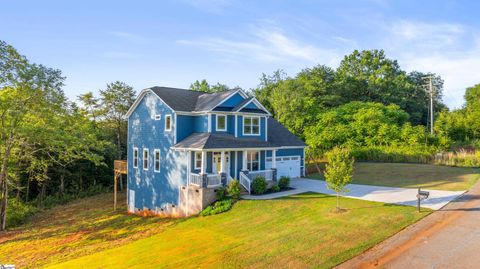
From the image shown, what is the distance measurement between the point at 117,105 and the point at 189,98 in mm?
17569

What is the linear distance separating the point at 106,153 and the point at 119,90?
7.65 m

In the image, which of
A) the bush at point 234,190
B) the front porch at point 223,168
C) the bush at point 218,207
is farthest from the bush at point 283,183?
the bush at point 218,207

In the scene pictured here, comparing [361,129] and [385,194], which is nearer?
[385,194]

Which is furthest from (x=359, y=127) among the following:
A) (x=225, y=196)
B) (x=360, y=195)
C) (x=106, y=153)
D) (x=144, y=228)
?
(x=106, y=153)

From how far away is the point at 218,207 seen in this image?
16812mm

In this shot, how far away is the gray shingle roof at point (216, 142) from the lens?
18.4 m

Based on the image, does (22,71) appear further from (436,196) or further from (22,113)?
(436,196)

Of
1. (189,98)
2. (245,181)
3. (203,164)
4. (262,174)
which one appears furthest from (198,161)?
(189,98)

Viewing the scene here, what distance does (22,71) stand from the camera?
18.8 meters

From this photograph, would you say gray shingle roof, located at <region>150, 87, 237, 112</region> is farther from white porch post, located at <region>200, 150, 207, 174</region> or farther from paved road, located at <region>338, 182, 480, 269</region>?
paved road, located at <region>338, 182, 480, 269</region>

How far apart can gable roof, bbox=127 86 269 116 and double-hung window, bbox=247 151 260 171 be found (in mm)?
3071

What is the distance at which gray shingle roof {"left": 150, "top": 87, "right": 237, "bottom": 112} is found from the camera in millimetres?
20812

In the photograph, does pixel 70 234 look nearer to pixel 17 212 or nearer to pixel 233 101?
pixel 17 212

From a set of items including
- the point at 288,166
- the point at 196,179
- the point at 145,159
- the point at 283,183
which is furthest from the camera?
the point at 288,166
